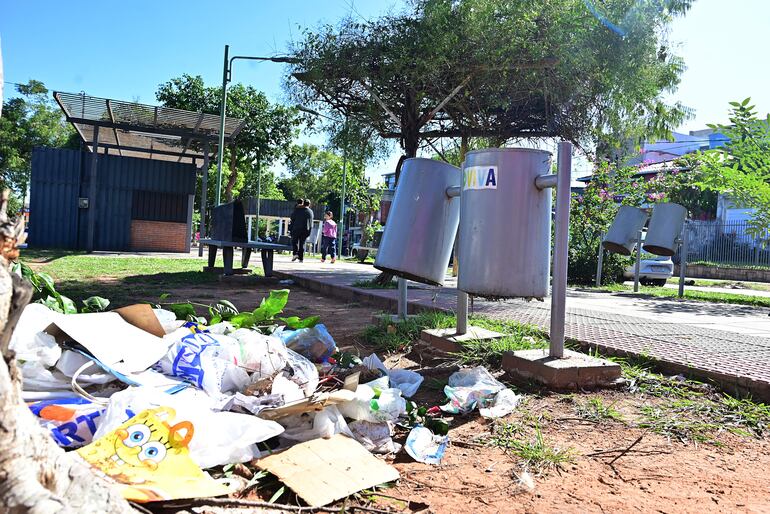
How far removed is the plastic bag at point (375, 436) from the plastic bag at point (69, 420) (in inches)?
41.5

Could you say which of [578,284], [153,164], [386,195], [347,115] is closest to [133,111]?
[153,164]

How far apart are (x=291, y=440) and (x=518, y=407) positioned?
130cm

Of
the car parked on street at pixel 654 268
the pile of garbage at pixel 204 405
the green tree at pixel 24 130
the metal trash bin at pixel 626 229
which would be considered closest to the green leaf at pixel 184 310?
the pile of garbage at pixel 204 405

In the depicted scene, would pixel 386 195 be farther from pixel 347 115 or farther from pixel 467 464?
pixel 467 464

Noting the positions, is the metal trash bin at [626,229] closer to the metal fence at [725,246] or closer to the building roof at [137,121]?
the building roof at [137,121]

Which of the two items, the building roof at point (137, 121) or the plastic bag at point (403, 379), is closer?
the plastic bag at point (403, 379)

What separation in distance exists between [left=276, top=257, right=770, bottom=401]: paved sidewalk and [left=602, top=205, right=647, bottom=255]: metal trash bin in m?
1.72

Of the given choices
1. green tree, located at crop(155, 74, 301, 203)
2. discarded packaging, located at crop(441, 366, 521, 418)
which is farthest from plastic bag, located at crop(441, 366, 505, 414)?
green tree, located at crop(155, 74, 301, 203)

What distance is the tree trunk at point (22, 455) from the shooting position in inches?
40.1

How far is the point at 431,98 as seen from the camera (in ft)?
33.4

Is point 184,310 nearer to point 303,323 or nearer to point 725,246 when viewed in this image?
point 303,323

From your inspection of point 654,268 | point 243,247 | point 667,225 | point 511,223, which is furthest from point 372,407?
point 654,268

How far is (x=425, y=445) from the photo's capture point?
248cm

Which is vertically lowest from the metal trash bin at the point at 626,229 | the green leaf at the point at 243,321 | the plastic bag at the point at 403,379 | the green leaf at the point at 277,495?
the green leaf at the point at 277,495
